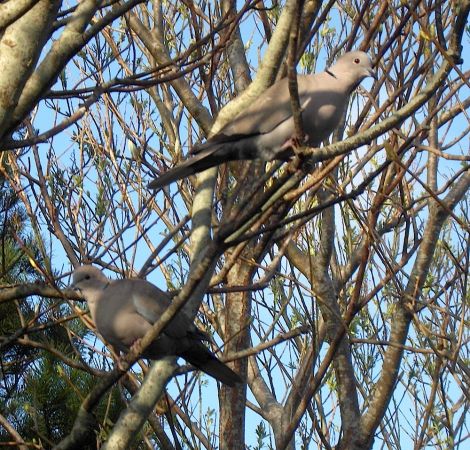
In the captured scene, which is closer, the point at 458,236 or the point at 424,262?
the point at 424,262

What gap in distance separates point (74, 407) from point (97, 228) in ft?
3.21

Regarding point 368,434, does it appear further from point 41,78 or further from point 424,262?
point 41,78

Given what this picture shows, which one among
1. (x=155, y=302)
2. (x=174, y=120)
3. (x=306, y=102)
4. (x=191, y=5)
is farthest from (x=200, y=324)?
(x=306, y=102)

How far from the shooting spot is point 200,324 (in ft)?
16.1

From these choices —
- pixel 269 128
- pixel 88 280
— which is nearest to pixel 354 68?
pixel 269 128

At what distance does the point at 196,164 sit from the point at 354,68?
842mm

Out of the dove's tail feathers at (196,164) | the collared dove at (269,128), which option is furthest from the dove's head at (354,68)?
the dove's tail feathers at (196,164)

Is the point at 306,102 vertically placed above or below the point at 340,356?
above

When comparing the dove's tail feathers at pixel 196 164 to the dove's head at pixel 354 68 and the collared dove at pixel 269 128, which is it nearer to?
the collared dove at pixel 269 128

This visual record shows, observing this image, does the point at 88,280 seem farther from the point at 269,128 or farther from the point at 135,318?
the point at 269,128

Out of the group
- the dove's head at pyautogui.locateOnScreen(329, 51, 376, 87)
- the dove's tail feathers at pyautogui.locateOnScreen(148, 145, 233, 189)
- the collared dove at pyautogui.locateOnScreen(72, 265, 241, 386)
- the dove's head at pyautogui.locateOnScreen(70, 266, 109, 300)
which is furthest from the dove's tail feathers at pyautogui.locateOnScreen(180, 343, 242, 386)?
the dove's head at pyautogui.locateOnScreen(329, 51, 376, 87)

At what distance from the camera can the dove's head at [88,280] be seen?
11.6 feet

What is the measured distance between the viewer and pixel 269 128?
117 inches

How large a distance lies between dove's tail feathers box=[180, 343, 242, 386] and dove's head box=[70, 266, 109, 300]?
48cm
